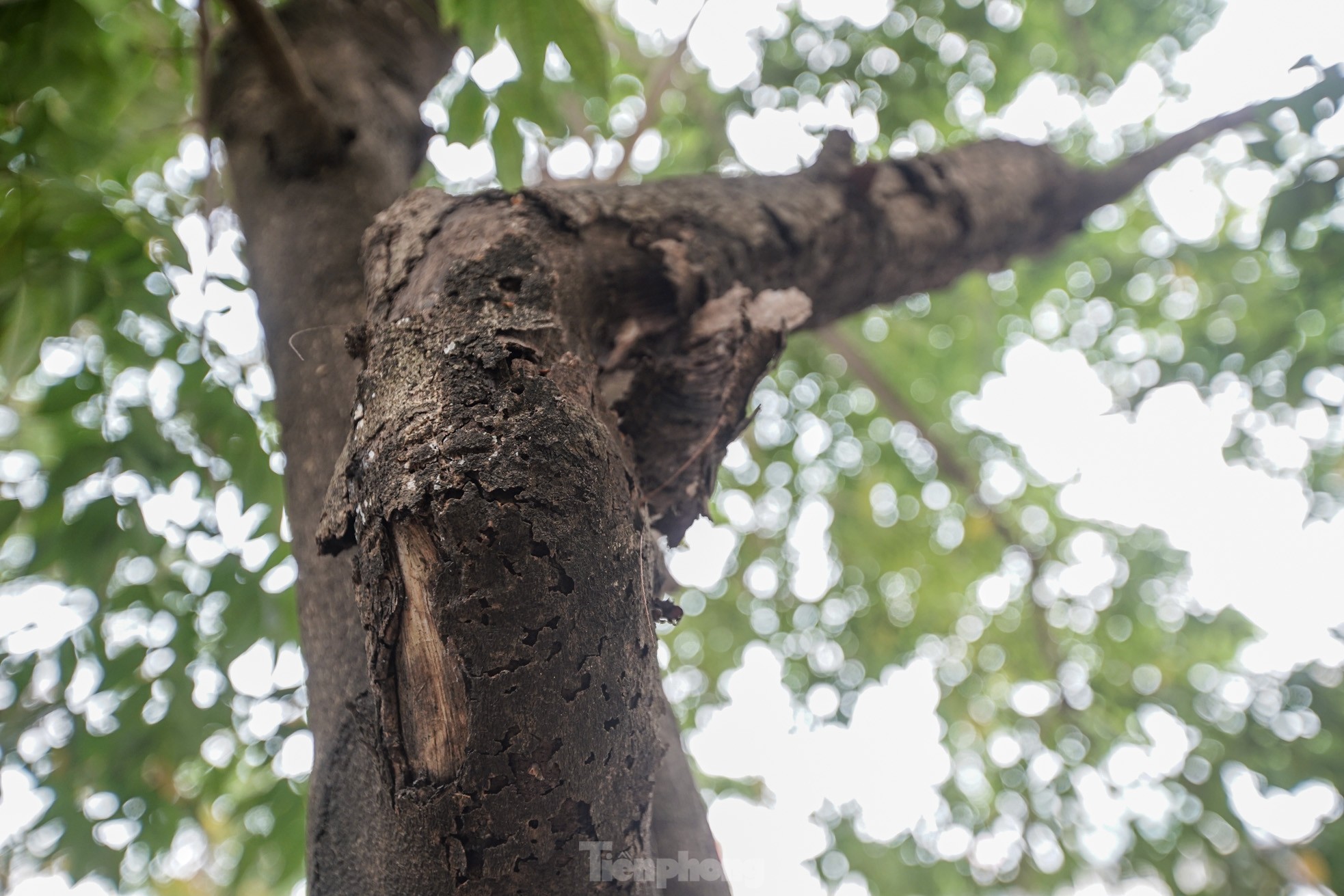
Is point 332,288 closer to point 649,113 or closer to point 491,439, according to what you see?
point 491,439

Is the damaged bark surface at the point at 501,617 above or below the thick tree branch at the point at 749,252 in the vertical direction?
below

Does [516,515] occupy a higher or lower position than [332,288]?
lower

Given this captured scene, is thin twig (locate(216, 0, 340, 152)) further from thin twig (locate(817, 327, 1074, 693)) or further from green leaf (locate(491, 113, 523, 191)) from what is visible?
thin twig (locate(817, 327, 1074, 693))

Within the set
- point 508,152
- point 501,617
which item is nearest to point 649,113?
point 508,152

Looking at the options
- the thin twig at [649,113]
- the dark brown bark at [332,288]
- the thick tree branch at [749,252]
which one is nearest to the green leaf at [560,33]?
the thick tree branch at [749,252]

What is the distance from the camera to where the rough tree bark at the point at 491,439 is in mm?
675

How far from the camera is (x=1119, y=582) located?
9.85 ft

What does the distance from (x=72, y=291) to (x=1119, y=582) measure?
3.27 meters

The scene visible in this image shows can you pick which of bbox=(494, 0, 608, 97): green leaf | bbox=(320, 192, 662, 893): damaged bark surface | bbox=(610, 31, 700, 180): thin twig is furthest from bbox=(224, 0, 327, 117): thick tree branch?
bbox=(610, 31, 700, 180): thin twig

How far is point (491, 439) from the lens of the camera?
2.33 feet

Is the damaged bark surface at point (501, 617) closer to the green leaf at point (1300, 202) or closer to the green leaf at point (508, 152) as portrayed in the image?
the green leaf at point (508, 152)

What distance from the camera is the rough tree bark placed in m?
0.68

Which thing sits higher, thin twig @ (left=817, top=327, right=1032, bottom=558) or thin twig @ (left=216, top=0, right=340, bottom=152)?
thin twig @ (left=216, top=0, right=340, bottom=152)

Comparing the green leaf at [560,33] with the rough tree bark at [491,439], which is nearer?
the rough tree bark at [491,439]
